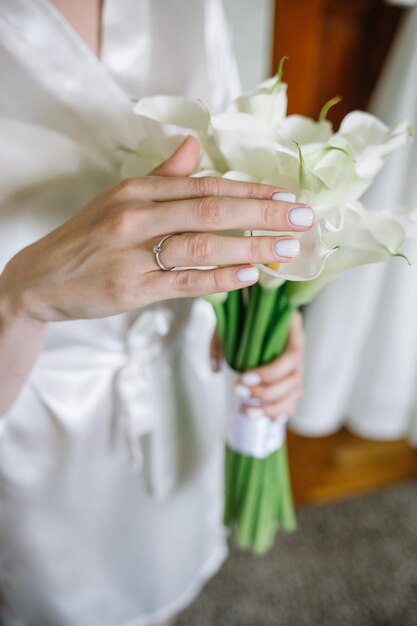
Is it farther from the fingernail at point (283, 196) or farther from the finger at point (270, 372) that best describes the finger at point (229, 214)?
the finger at point (270, 372)

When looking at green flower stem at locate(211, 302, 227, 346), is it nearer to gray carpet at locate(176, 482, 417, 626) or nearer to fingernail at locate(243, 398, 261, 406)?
fingernail at locate(243, 398, 261, 406)

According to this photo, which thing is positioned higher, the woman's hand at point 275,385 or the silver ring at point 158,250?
the silver ring at point 158,250

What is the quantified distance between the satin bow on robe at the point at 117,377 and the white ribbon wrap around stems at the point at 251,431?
0.35ft

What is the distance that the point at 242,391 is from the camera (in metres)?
0.56

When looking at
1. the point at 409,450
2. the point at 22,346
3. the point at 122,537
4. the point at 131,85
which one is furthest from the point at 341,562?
the point at 131,85

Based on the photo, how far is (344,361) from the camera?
129cm

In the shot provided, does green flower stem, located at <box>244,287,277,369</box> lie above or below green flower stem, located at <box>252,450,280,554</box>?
above

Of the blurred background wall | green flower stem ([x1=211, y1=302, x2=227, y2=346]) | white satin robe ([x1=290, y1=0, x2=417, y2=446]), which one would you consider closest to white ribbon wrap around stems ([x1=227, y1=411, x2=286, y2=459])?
green flower stem ([x1=211, y1=302, x2=227, y2=346])

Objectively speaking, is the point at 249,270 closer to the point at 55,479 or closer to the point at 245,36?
the point at 55,479

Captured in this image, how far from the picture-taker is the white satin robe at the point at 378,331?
1.05m

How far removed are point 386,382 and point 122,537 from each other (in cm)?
86

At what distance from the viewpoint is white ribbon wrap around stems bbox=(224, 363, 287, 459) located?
1.90 feet

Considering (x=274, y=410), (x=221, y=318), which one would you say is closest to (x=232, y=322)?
(x=221, y=318)

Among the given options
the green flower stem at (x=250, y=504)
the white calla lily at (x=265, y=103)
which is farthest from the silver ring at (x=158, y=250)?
the green flower stem at (x=250, y=504)
